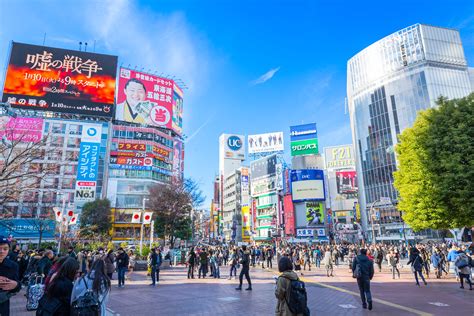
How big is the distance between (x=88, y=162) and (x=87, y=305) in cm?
4964

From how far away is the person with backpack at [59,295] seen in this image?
3479 mm

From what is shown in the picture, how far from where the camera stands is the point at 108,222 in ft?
155

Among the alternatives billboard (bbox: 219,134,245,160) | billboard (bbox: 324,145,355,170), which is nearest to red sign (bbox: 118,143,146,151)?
billboard (bbox: 219,134,245,160)

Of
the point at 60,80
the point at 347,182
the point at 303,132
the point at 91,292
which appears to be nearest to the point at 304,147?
the point at 303,132

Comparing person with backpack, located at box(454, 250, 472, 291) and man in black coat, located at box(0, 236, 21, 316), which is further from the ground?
man in black coat, located at box(0, 236, 21, 316)

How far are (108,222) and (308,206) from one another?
38673 mm

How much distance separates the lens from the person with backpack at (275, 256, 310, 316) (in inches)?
160

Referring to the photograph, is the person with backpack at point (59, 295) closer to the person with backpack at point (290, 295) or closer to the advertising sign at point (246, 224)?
the person with backpack at point (290, 295)

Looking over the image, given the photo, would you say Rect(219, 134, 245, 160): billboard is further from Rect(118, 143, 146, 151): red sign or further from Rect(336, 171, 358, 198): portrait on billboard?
Rect(118, 143, 146, 151): red sign

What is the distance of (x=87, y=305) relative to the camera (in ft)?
12.3

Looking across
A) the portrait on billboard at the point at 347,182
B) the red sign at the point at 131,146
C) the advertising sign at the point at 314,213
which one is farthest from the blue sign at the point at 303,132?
the red sign at the point at 131,146

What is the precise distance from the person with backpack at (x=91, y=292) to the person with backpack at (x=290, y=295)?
2489 mm

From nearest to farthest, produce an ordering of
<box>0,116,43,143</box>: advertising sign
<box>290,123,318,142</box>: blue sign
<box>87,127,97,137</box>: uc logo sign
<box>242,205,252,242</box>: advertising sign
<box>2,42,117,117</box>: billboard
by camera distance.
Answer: <box>0,116,43,143</box>: advertising sign < <box>2,42,117,117</box>: billboard < <box>87,127,97,137</box>: uc logo sign < <box>290,123,318,142</box>: blue sign < <box>242,205,252,242</box>: advertising sign

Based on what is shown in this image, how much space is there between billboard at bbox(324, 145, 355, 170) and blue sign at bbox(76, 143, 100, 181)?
193ft
